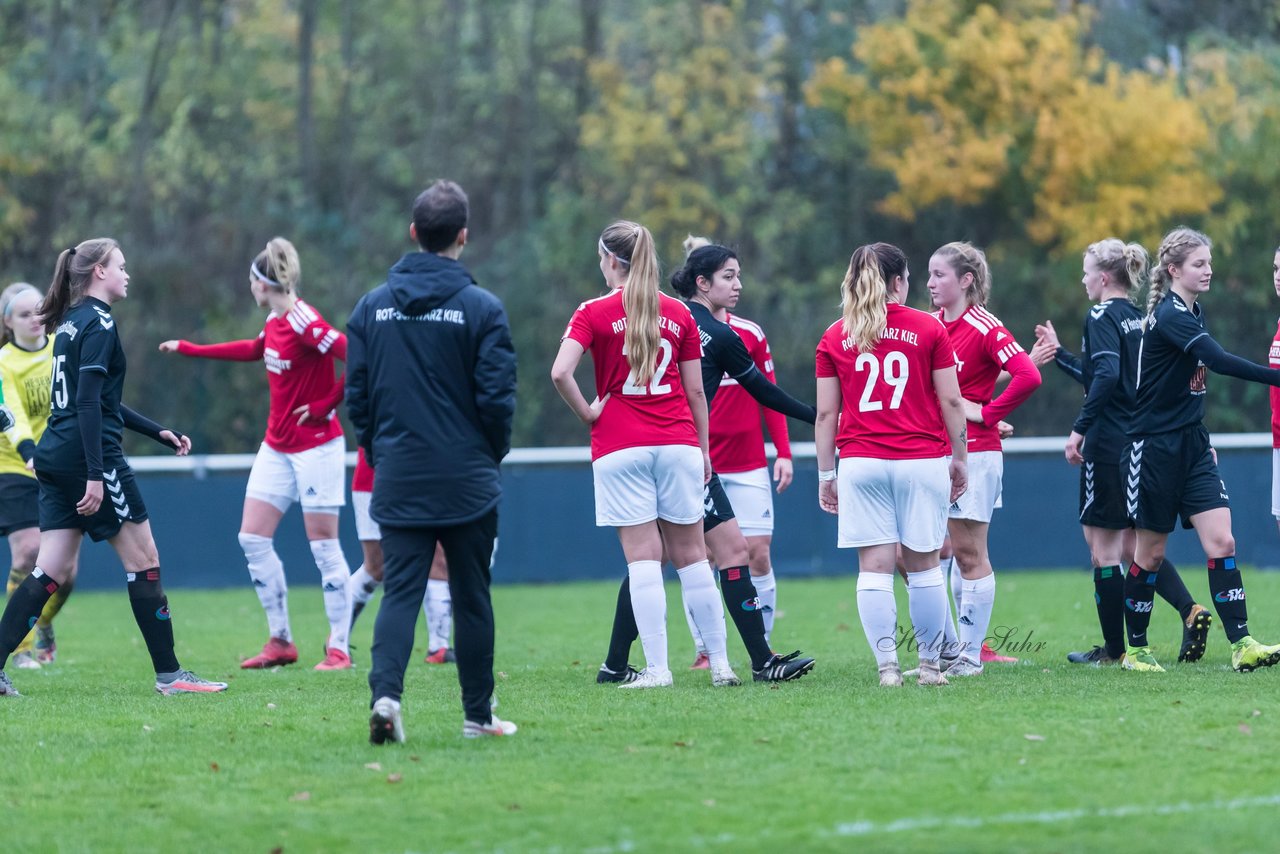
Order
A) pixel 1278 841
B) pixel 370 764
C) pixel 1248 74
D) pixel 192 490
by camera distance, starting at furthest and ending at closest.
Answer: pixel 1248 74, pixel 192 490, pixel 370 764, pixel 1278 841

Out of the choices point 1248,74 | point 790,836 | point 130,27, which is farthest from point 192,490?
point 1248,74

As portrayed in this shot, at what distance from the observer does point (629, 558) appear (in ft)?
26.2

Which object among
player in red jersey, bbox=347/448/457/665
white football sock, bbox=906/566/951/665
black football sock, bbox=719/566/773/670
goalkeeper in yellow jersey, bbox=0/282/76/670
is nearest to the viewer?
white football sock, bbox=906/566/951/665

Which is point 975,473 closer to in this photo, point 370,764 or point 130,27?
point 370,764

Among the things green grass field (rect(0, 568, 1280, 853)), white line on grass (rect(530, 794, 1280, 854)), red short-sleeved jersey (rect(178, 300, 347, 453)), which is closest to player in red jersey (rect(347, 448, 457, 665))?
red short-sleeved jersey (rect(178, 300, 347, 453))

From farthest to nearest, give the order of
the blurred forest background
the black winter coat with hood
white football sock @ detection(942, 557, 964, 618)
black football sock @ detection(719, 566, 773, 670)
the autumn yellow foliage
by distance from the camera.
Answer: the blurred forest background
the autumn yellow foliage
white football sock @ detection(942, 557, 964, 618)
black football sock @ detection(719, 566, 773, 670)
the black winter coat with hood

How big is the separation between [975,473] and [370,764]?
3.83 m

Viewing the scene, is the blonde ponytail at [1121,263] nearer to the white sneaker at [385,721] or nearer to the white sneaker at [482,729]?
the white sneaker at [482,729]

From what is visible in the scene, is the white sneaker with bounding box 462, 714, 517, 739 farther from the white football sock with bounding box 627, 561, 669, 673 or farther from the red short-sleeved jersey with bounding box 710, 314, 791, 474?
the red short-sleeved jersey with bounding box 710, 314, 791, 474

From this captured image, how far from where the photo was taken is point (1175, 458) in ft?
27.4

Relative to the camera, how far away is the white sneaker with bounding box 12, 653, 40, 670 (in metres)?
10.1

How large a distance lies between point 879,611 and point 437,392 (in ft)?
8.60

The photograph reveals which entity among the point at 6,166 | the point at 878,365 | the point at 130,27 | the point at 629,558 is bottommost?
the point at 629,558

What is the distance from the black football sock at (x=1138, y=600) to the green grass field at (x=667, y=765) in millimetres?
326
